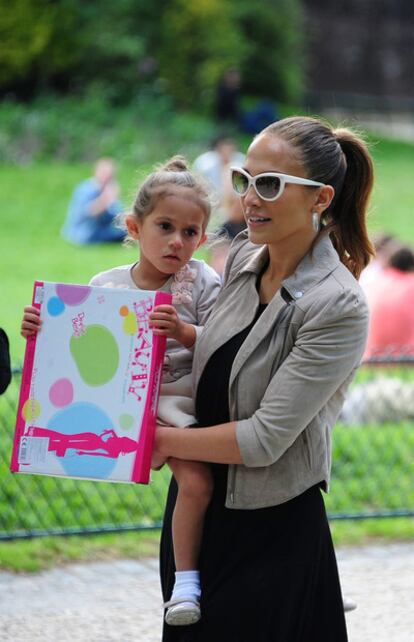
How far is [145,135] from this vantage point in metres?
21.4

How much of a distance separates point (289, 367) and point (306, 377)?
48mm

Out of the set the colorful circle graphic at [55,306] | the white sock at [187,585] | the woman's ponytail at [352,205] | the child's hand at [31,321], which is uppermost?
the woman's ponytail at [352,205]

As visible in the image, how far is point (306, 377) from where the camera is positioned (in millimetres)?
2926

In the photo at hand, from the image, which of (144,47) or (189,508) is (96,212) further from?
(189,508)

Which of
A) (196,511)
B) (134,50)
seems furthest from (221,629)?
(134,50)

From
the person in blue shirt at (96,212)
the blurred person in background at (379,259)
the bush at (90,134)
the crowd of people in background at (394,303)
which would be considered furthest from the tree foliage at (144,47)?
the crowd of people in background at (394,303)

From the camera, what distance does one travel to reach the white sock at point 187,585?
10.5ft

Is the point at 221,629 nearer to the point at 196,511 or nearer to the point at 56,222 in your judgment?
the point at 196,511

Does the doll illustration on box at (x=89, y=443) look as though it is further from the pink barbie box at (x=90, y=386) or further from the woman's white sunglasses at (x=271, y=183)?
the woman's white sunglasses at (x=271, y=183)

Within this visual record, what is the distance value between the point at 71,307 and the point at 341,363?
70 cm

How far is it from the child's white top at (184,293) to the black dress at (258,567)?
0.15 metres

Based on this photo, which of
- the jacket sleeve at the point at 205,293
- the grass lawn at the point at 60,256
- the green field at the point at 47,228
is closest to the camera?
the jacket sleeve at the point at 205,293

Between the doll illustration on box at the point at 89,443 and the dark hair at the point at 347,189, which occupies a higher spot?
the dark hair at the point at 347,189

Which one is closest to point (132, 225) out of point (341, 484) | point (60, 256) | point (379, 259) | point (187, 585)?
point (187, 585)
